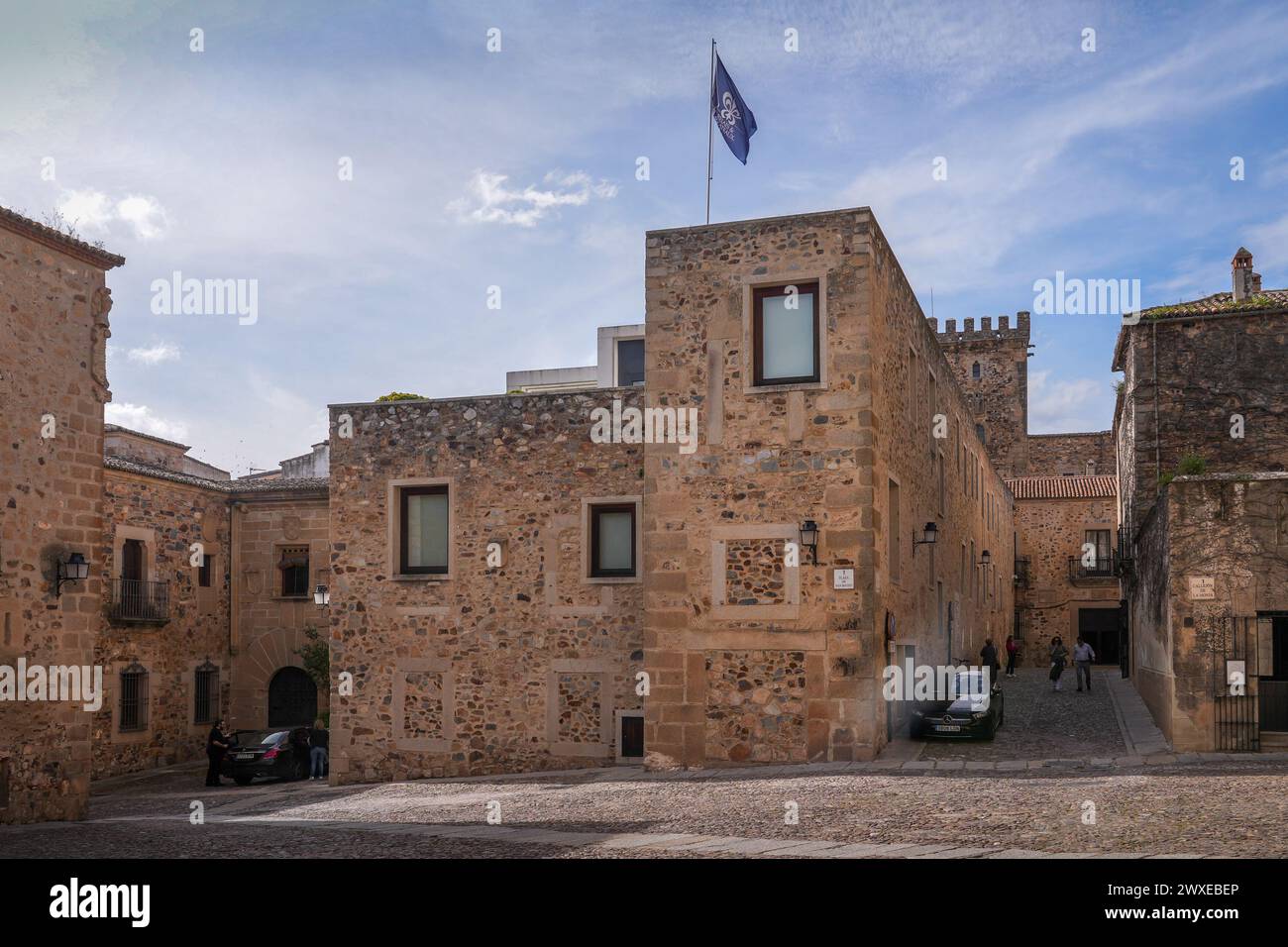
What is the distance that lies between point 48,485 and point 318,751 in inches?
383

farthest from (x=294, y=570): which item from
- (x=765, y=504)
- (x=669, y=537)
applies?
(x=765, y=504)

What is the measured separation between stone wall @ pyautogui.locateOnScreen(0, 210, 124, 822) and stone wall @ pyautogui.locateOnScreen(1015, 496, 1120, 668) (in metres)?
33.0

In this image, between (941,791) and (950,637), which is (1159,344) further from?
(941,791)

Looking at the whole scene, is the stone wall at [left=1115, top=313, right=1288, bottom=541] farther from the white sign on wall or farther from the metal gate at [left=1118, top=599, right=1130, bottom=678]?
the metal gate at [left=1118, top=599, right=1130, bottom=678]

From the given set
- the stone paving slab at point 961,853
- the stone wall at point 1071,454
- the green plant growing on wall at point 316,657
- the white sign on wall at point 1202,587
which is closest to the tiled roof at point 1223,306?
the white sign on wall at point 1202,587

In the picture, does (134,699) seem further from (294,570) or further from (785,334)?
(785,334)

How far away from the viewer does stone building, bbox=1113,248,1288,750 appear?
50.9ft

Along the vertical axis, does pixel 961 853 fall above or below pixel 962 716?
above

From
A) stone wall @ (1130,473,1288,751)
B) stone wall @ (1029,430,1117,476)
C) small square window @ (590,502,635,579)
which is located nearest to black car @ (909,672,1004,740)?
stone wall @ (1130,473,1288,751)

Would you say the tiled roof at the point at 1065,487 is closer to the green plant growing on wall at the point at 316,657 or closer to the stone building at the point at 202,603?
the green plant growing on wall at the point at 316,657

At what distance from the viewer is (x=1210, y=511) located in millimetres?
15711

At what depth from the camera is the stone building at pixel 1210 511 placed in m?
15.5

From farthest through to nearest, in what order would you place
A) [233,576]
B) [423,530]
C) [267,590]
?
[233,576], [267,590], [423,530]
